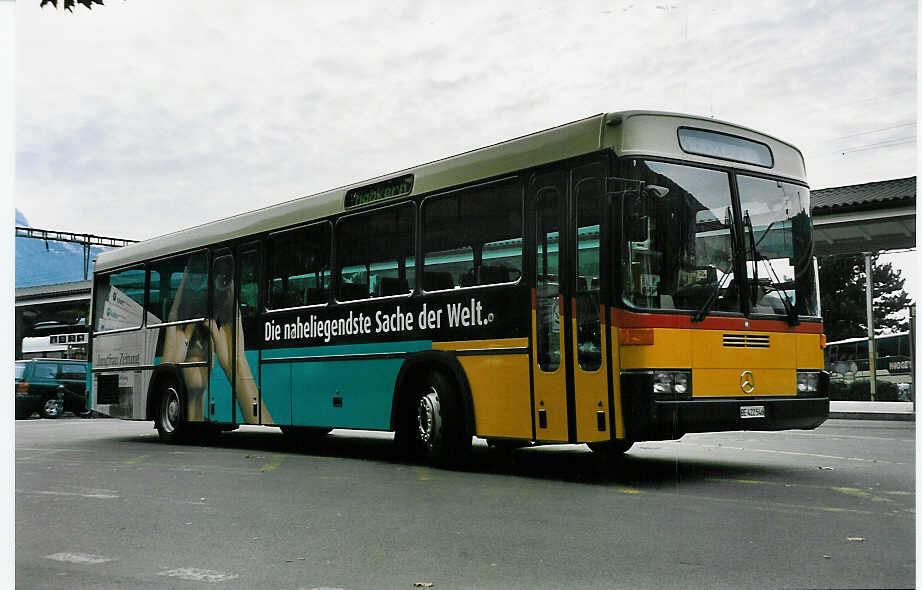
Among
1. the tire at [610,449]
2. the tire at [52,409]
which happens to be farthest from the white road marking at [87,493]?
the tire at [52,409]

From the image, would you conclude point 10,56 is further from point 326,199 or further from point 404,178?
point 326,199

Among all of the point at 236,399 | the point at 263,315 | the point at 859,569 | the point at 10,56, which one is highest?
the point at 10,56

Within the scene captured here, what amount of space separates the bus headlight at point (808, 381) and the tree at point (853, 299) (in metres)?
0.33

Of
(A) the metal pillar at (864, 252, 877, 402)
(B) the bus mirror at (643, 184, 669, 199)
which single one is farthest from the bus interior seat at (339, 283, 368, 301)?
(A) the metal pillar at (864, 252, 877, 402)

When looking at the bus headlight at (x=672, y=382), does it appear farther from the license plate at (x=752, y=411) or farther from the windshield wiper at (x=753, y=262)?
the windshield wiper at (x=753, y=262)

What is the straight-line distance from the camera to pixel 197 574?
525cm


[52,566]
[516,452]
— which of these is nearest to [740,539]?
[52,566]

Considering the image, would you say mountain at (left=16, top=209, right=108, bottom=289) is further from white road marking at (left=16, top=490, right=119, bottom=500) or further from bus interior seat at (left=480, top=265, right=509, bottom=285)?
bus interior seat at (left=480, top=265, right=509, bottom=285)

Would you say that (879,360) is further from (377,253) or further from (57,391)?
(57,391)

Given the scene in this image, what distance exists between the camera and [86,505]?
7.89m

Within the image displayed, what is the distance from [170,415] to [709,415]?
9.09 meters

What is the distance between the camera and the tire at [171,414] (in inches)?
562

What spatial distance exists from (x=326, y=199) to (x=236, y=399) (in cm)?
310

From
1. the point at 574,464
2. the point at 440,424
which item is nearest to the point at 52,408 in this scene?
the point at 440,424
